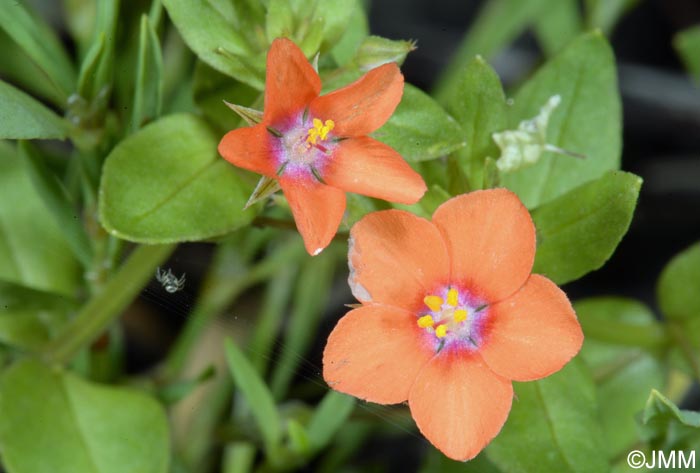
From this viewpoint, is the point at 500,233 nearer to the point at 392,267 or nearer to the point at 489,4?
the point at 392,267

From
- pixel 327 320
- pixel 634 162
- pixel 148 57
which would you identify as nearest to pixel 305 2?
pixel 148 57

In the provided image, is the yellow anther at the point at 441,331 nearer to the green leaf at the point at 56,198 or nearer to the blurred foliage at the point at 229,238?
the blurred foliage at the point at 229,238

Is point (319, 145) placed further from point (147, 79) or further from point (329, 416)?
point (329, 416)

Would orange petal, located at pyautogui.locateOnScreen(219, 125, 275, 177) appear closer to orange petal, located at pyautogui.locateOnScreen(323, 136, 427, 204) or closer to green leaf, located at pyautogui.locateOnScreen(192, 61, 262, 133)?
orange petal, located at pyautogui.locateOnScreen(323, 136, 427, 204)

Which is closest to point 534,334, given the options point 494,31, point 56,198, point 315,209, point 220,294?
point 315,209

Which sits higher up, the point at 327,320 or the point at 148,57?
the point at 148,57

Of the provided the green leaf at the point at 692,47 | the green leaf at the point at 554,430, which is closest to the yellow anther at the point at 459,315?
the green leaf at the point at 554,430
